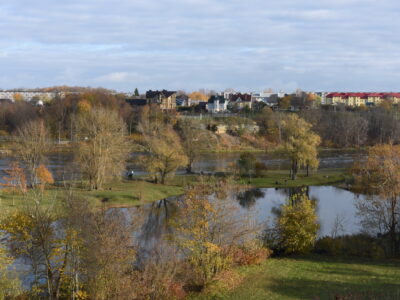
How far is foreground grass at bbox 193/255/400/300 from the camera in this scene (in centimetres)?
1958

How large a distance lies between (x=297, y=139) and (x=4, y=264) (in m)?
38.3

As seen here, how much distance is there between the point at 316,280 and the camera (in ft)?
70.6

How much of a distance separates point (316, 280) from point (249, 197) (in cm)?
2038

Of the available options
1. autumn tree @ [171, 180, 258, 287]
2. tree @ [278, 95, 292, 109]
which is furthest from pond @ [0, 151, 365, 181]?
tree @ [278, 95, 292, 109]

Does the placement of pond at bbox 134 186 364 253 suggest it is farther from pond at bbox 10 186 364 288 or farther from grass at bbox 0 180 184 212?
grass at bbox 0 180 184 212

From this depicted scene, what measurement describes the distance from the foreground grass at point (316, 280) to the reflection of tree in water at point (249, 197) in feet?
44.0

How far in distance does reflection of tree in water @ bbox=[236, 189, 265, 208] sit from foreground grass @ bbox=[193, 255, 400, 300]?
1342 cm

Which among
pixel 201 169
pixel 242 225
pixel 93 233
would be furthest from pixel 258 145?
pixel 93 233

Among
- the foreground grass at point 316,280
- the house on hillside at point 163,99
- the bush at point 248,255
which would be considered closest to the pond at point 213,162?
the bush at point 248,255

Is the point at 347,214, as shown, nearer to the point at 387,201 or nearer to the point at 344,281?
the point at 387,201

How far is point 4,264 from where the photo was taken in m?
17.2

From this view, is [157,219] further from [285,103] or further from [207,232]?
[285,103]

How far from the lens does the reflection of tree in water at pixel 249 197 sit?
128ft

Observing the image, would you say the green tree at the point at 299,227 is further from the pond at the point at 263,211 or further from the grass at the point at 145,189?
the grass at the point at 145,189
